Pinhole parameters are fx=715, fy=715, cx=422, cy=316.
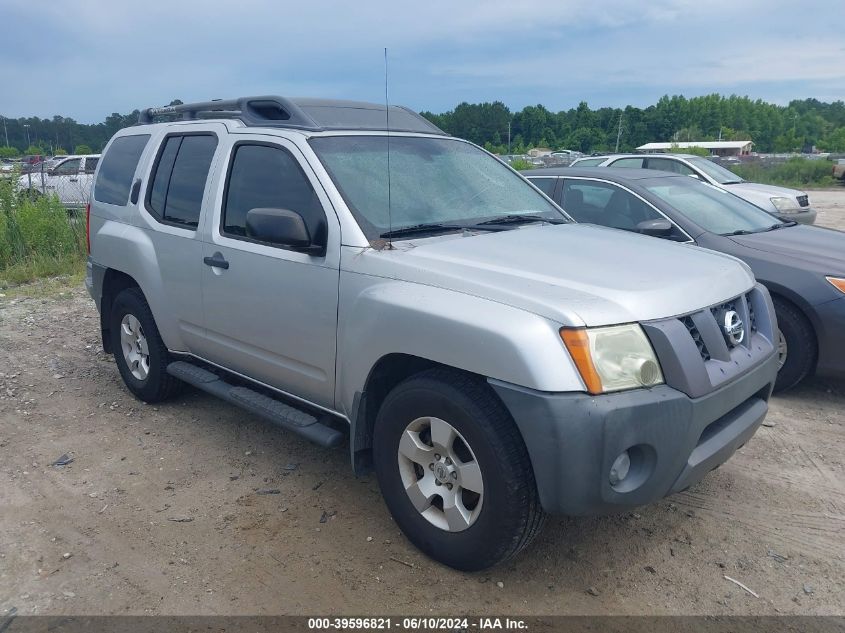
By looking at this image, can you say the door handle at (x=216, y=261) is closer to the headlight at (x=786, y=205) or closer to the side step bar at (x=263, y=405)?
the side step bar at (x=263, y=405)

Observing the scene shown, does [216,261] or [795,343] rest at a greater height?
[216,261]

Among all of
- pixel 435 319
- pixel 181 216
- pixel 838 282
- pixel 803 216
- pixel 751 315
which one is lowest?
pixel 803 216

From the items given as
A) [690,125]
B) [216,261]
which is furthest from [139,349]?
[690,125]

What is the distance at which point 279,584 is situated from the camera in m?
3.03

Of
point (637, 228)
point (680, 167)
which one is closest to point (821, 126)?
point (680, 167)

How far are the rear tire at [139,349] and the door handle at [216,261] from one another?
Answer: 38.5 inches

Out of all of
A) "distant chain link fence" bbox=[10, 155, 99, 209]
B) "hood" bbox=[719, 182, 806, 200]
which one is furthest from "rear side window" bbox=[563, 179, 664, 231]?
"distant chain link fence" bbox=[10, 155, 99, 209]

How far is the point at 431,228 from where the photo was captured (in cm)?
358

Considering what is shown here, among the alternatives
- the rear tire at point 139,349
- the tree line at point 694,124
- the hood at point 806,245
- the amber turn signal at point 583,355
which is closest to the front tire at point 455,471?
the amber turn signal at point 583,355

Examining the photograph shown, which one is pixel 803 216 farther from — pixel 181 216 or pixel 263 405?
pixel 263 405

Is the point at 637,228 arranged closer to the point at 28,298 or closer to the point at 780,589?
the point at 780,589

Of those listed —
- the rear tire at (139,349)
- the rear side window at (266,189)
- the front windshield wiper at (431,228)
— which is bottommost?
the rear tire at (139,349)

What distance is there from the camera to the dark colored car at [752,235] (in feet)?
16.1

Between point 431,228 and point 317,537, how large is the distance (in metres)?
1.60
